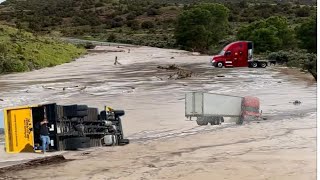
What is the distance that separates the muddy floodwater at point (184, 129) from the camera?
1223cm

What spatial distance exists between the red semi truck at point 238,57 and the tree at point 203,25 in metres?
19.5

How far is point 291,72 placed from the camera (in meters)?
35.2

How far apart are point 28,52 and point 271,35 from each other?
67.2 ft

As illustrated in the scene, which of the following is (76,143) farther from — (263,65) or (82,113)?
(263,65)

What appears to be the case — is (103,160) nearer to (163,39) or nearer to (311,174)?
(311,174)

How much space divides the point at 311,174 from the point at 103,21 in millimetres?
91429

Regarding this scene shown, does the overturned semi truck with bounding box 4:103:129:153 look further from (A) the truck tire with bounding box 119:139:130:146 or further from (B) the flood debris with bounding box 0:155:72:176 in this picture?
(B) the flood debris with bounding box 0:155:72:176

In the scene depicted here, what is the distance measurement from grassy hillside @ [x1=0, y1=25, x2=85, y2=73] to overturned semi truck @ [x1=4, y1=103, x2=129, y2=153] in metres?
28.9

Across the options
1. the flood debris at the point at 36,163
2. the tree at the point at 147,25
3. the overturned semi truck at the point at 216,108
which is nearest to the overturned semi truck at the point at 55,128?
the flood debris at the point at 36,163

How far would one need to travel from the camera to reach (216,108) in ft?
57.7

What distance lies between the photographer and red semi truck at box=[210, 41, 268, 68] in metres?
38.5

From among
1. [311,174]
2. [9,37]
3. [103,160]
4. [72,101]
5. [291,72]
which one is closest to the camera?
[311,174]

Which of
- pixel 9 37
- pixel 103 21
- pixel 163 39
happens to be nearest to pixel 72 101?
pixel 9 37

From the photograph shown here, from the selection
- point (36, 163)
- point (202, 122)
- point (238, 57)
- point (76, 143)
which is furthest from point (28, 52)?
point (36, 163)
